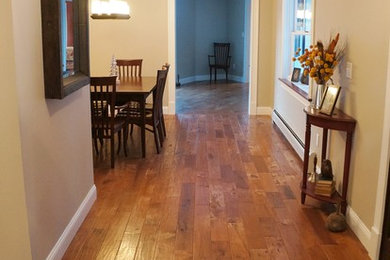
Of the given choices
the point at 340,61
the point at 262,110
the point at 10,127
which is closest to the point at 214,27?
the point at 262,110

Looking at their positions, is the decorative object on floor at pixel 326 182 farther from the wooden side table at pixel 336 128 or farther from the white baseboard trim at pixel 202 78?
the white baseboard trim at pixel 202 78

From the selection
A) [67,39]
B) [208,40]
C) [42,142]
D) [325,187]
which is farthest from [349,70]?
[208,40]

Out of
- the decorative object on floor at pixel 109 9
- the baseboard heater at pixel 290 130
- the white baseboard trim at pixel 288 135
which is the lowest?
the white baseboard trim at pixel 288 135

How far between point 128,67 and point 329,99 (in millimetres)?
3995

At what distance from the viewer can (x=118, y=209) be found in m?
3.76

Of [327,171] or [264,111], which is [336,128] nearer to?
[327,171]

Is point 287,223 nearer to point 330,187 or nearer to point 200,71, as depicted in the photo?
point 330,187

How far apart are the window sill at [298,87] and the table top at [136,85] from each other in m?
1.75

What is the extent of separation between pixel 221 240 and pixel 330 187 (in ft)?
3.14

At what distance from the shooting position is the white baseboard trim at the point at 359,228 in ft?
9.93

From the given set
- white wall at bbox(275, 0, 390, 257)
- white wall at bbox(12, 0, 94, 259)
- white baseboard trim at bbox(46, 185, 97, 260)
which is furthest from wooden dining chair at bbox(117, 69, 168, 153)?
white wall at bbox(275, 0, 390, 257)

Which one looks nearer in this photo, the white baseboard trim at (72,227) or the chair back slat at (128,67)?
the white baseboard trim at (72,227)

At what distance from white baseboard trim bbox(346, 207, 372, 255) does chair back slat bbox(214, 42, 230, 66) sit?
8852 millimetres

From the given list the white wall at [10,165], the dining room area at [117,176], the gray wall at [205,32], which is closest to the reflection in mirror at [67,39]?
the dining room area at [117,176]
